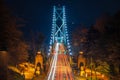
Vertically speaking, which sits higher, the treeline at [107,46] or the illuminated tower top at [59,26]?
the illuminated tower top at [59,26]

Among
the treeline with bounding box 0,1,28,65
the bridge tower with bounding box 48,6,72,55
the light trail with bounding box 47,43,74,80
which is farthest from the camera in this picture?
the bridge tower with bounding box 48,6,72,55

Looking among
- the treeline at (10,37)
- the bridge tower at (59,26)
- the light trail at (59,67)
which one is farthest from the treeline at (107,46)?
the bridge tower at (59,26)

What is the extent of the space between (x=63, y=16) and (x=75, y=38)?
43864 millimetres

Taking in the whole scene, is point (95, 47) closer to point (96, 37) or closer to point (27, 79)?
point (96, 37)

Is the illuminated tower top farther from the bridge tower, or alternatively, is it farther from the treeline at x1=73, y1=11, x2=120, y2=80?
the treeline at x1=73, y1=11, x2=120, y2=80

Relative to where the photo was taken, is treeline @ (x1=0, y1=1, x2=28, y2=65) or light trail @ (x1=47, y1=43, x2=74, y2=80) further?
light trail @ (x1=47, y1=43, x2=74, y2=80)

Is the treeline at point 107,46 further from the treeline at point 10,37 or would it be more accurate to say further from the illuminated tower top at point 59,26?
the illuminated tower top at point 59,26

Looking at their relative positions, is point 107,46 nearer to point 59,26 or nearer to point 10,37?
point 10,37

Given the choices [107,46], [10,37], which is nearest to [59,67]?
[107,46]

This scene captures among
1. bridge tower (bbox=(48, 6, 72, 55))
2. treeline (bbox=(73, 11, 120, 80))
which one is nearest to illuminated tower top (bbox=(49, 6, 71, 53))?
bridge tower (bbox=(48, 6, 72, 55))

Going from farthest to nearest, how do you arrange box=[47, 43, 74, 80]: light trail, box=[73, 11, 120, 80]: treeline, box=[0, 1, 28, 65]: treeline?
box=[47, 43, 74, 80]: light trail < box=[73, 11, 120, 80]: treeline < box=[0, 1, 28, 65]: treeline

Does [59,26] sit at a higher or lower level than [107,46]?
higher

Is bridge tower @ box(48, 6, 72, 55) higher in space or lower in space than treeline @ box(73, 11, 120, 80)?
higher

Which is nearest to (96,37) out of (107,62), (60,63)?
(107,62)
